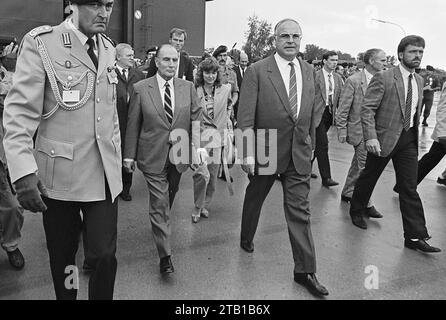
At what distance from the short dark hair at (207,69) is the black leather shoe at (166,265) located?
95.4 inches

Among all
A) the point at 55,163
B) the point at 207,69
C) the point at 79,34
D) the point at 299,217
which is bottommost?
the point at 299,217

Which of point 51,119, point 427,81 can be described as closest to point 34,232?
point 51,119

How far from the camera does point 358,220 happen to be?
16.9 feet

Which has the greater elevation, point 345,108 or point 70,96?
point 70,96

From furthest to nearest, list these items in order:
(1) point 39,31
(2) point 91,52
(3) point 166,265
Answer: (3) point 166,265 → (2) point 91,52 → (1) point 39,31

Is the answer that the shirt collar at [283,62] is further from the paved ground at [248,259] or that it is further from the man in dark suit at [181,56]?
the man in dark suit at [181,56]

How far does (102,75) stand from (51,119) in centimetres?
37

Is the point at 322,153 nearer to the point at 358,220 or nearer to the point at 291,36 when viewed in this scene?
the point at 358,220

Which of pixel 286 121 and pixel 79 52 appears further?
pixel 286 121

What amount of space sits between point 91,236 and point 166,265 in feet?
4.52

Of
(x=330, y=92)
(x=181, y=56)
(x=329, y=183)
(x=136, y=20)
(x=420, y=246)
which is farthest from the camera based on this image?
(x=136, y=20)

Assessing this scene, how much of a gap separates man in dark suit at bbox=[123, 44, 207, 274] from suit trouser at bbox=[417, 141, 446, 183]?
3.85m

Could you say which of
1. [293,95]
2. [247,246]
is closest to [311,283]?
[247,246]

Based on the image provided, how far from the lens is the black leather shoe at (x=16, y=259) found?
3.79m
